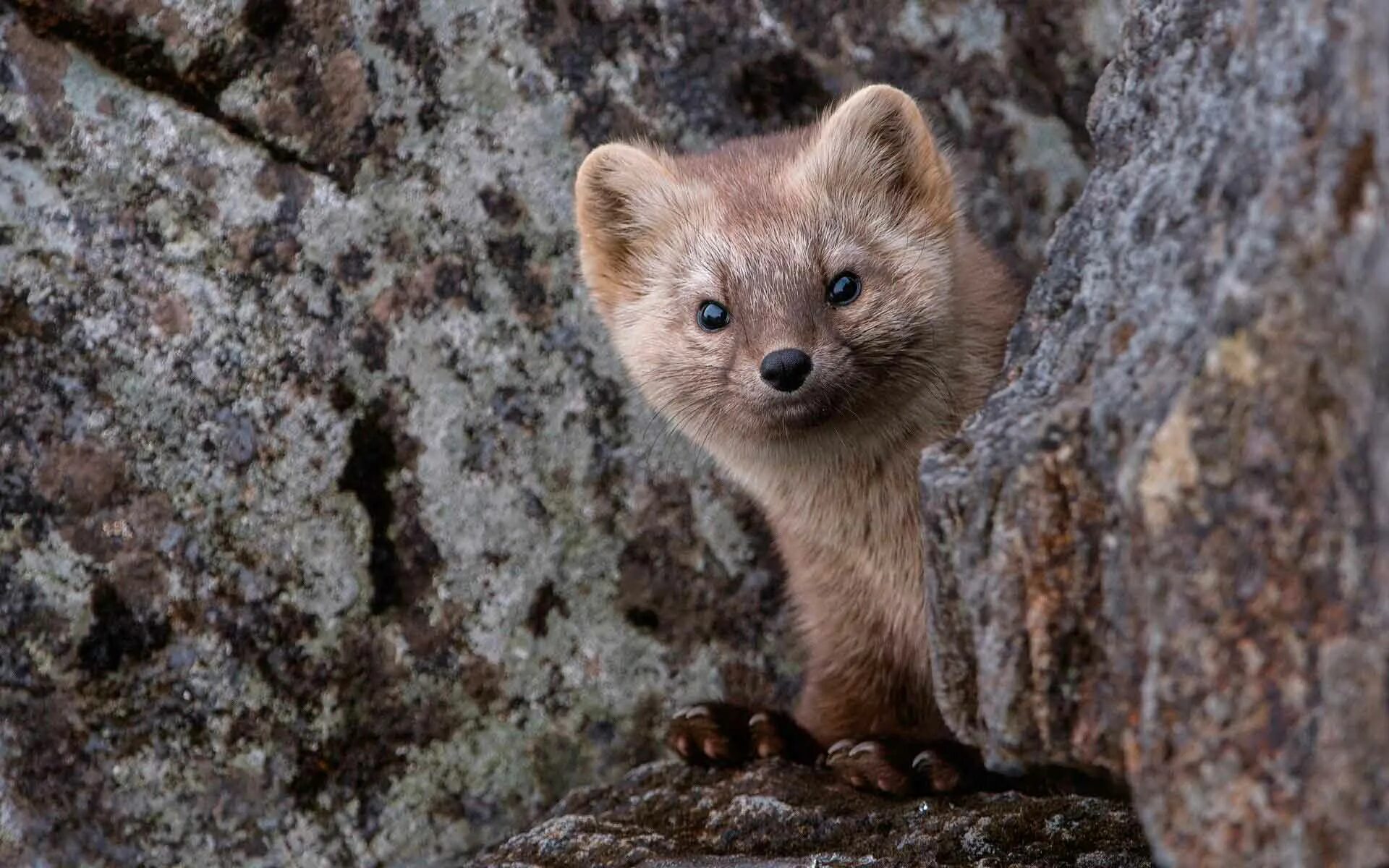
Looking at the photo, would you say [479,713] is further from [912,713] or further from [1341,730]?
[1341,730]

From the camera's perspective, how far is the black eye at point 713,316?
391 centimetres

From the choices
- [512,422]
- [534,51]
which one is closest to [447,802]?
[512,422]

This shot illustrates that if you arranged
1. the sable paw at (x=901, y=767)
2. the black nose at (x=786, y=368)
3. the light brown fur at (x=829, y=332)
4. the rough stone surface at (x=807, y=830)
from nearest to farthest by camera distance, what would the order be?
the rough stone surface at (x=807, y=830) → the black nose at (x=786, y=368) → the sable paw at (x=901, y=767) → the light brown fur at (x=829, y=332)

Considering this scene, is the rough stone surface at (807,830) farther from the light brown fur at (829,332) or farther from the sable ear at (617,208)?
the sable ear at (617,208)

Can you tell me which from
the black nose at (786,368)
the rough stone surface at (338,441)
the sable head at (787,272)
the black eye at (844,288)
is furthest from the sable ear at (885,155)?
the rough stone surface at (338,441)

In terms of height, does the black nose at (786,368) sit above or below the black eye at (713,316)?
below

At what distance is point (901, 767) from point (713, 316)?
1.31 m

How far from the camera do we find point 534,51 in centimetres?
438

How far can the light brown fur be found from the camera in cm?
376

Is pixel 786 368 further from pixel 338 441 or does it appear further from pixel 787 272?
pixel 338 441

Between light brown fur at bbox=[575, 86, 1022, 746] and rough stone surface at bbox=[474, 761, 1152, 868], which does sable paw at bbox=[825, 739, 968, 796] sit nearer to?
rough stone surface at bbox=[474, 761, 1152, 868]

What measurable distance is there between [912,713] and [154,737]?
215cm

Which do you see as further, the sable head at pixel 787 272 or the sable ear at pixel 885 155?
the sable ear at pixel 885 155

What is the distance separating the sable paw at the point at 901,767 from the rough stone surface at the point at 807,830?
0.19ft
